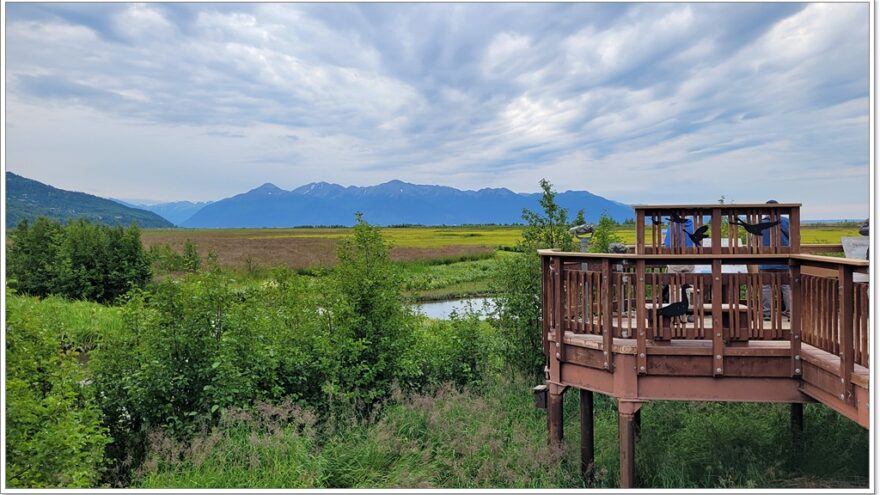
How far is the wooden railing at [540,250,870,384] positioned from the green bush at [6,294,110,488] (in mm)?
5389

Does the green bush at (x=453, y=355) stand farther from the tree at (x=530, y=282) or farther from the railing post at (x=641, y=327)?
the railing post at (x=641, y=327)

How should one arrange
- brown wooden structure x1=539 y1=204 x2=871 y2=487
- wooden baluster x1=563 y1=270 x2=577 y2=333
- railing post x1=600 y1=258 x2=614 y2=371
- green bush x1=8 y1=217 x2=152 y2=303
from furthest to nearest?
green bush x1=8 y1=217 x2=152 y2=303 < wooden baluster x1=563 y1=270 x2=577 y2=333 < railing post x1=600 y1=258 x2=614 y2=371 < brown wooden structure x1=539 y1=204 x2=871 y2=487

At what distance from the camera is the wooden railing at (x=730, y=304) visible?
17.4ft

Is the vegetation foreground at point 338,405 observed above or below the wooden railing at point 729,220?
below

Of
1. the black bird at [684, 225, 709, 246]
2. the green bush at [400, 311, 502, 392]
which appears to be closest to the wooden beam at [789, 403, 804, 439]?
the black bird at [684, 225, 709, 246]

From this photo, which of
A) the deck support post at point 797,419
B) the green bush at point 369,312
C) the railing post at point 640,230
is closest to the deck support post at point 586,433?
the railing post at point 640,230

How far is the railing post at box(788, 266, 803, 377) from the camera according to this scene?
20.0 feet

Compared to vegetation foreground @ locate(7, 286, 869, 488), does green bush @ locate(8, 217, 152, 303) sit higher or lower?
higher

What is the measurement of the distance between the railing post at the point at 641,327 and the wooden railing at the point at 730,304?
0.01 meters

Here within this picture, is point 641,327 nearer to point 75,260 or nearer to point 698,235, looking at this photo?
point 698,235

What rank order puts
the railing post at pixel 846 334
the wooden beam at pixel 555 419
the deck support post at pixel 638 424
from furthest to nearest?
the deck support post at pixel 638 424 → the wooden beam at pixel 555 419 → the railing post at pixel 846 334

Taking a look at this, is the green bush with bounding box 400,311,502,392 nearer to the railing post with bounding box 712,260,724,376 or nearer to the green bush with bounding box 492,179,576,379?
the green bush with bounding box 492,179,576,379

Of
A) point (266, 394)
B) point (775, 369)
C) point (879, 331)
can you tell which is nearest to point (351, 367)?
point (266, 394)

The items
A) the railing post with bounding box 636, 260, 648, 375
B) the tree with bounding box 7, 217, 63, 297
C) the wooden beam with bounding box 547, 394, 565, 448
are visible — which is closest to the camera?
the railing post with bounding box 636, 260, 648, 375
